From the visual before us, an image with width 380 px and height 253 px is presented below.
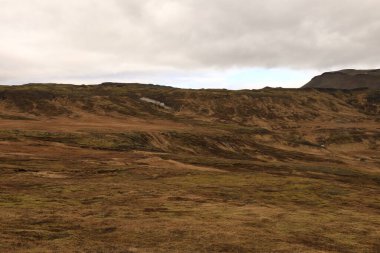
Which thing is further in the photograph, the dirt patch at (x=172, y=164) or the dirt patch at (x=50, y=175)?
the dirt patch at (x=172, y=164)

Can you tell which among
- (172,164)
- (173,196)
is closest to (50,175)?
(173,196)

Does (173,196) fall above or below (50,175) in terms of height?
below

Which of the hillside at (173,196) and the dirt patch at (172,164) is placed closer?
the hillside at (173,196)

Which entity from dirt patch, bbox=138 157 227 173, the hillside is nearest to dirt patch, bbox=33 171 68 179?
the hillside

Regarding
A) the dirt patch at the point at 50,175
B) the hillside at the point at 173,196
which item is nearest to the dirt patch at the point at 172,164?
the hillside at the point at 173,196

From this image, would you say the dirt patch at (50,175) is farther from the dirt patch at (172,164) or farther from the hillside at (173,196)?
the dirt patch at (172,164)

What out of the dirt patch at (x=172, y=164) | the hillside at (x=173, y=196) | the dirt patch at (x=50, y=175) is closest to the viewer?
the hillside at (x=173, y=196)

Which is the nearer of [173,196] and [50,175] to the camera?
[173,196]

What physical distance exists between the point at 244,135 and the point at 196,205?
5936 cm

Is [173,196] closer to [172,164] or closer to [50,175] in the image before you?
[50,175]

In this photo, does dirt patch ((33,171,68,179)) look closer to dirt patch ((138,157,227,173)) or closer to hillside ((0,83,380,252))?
hillside ((0,83,380,252))

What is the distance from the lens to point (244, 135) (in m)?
82.4

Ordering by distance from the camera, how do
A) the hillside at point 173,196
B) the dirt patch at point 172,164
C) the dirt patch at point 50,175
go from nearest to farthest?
the hillside at point 173,196, the dirt patch at point 50,175, the dirt patch at point 172,164

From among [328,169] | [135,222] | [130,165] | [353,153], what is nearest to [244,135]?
[353,153]
